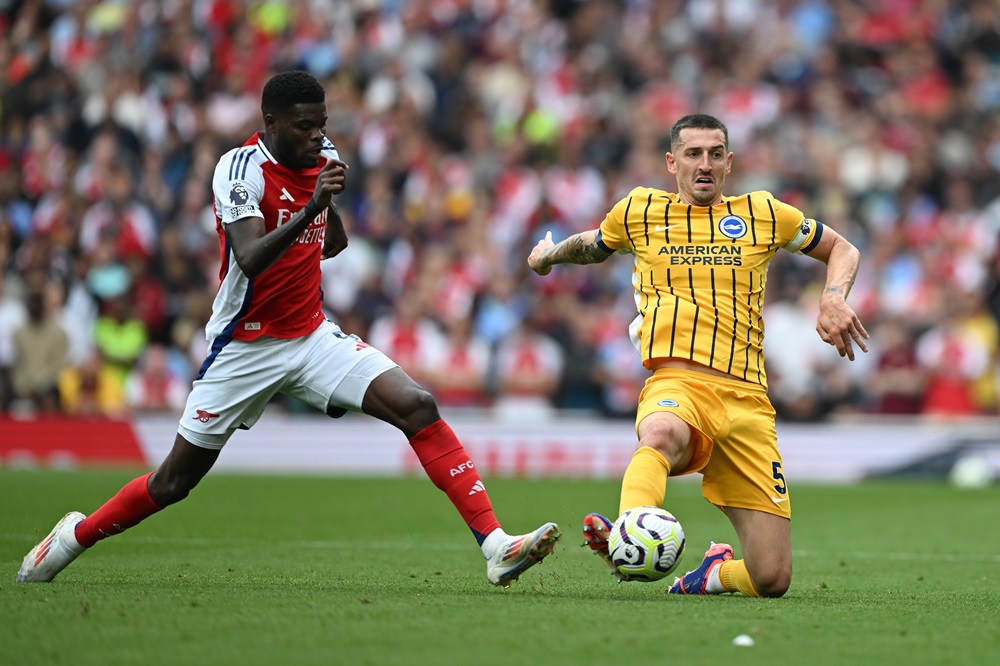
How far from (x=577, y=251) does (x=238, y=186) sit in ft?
5.97

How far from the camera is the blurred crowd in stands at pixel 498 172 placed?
1830 centimetres

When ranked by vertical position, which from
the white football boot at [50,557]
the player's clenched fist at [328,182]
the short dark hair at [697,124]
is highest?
the short dark hair at [697,124]

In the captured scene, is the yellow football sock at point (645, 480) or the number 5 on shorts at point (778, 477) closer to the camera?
the yellow football sock at point (645, 480)

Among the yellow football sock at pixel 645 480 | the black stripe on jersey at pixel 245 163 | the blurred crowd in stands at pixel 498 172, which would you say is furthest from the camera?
the blurred crowd in stands at pixel 498 172

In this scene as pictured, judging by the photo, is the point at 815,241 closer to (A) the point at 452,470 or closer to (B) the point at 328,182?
(A) the point at 452,470

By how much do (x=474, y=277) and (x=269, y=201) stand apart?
489 inches

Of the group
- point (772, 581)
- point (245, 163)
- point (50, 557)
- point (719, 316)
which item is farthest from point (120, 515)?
point (772, 581)

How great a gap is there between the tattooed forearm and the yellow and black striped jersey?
17 centimetres

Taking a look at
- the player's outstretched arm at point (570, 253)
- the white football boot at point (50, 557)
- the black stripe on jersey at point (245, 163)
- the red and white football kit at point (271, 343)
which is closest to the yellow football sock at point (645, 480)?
the player's outstretched arm at point (570, 253)

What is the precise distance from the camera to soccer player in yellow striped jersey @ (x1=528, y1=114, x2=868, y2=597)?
7145 millimetres

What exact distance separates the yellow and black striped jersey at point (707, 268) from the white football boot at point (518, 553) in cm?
119

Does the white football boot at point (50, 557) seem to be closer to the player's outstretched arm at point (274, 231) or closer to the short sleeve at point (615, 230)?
the player's outstretched arm at point (274, 231)

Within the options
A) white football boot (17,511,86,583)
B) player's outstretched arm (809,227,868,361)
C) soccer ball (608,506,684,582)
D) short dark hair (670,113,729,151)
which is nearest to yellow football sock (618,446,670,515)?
soccer ball (608,506,684,582)

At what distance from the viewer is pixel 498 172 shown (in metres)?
20.9
